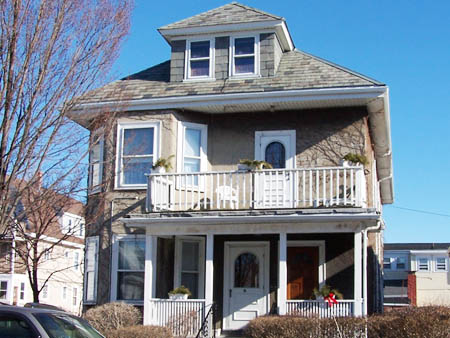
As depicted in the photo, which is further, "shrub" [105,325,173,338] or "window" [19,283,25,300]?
"window" [19,283,25,300]

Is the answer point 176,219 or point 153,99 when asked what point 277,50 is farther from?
point 176,219

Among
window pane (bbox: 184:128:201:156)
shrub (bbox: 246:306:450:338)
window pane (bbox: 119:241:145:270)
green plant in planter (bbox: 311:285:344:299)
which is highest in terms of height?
window pane (bbox: 184:128:201:156)

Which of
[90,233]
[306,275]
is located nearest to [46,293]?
[90,233]

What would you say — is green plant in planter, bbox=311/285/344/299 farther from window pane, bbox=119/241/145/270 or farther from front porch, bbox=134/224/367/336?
window pane, bbox=119/241/145/270

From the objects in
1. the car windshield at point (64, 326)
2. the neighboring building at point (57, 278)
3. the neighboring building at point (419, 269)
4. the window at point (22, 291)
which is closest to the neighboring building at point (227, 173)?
the car windshield at point (64, 326)

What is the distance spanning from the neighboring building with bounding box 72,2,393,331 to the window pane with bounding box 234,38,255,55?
0.09 feet

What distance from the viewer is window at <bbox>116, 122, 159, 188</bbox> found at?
19.8 m

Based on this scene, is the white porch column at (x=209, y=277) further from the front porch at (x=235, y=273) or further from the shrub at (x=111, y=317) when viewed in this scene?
the shrub at (x=111, y=317)

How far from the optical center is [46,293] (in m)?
40.6

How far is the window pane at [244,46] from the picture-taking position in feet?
67.8

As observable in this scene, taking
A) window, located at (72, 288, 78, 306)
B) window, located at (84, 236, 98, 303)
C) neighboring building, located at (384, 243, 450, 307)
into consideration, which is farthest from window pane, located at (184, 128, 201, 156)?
neighboring building, located at (384, 243, 450, 307)

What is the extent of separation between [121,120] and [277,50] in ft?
A: 16.1

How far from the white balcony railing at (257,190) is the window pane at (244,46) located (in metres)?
3.77

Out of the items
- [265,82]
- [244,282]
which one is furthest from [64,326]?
[265,82]
